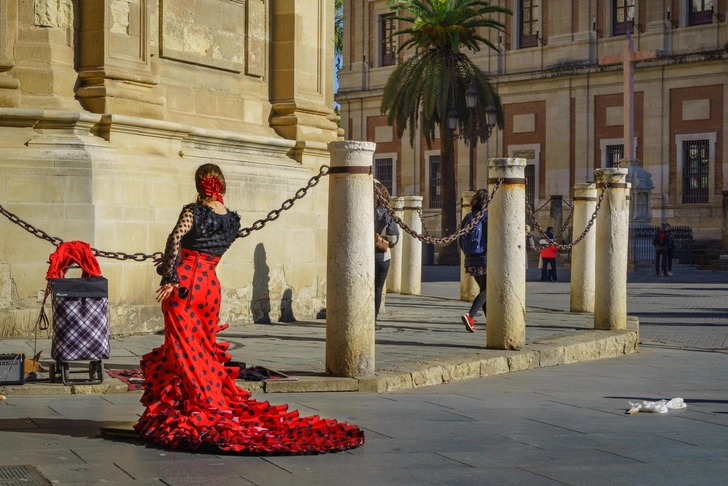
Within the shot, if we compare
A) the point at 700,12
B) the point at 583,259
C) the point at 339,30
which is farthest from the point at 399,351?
the point at 339,30

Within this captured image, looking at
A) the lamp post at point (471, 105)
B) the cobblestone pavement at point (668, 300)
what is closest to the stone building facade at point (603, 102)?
the lamp post at point (471, 105)

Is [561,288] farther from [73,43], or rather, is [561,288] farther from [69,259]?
[69,259]

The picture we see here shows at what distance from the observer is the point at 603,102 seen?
147ft

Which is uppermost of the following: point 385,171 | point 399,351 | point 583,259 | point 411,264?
point 385,171

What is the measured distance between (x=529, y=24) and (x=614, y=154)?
6.56 meters

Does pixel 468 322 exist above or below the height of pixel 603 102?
below

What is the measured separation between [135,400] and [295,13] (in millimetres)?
7188

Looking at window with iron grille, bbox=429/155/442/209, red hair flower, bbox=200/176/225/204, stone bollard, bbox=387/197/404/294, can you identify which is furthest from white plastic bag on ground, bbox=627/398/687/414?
window with iron grille, bbox=429/155/442/209

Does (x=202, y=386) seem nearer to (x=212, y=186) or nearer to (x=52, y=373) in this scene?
(x=212, y=186)

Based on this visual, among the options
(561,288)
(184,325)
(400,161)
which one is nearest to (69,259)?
(184,325)

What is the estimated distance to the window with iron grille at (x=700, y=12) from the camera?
42.8 m

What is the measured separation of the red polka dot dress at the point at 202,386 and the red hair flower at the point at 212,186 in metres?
0.10

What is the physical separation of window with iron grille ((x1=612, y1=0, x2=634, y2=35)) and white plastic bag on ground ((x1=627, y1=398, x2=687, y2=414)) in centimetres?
3829

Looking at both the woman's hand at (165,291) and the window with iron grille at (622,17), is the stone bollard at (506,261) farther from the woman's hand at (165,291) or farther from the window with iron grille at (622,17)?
the window with iron grille at (622,17)
